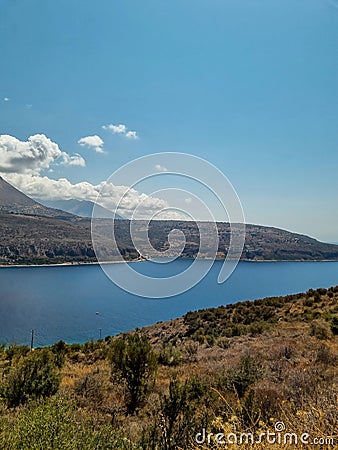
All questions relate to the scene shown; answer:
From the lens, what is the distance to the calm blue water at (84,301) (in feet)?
146

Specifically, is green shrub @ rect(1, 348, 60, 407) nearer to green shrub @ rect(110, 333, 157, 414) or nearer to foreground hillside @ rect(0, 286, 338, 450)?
foreground hillside @ rect(0, 286, 338, 450)

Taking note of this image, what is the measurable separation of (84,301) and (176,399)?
65664 millimetres

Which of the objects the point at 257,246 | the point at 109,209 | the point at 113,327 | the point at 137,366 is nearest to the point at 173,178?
the point at 109,209

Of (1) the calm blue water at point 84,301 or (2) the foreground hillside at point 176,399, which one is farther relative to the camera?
(1) the calm blue water at point 84,301

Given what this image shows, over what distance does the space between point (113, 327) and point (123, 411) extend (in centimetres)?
4342

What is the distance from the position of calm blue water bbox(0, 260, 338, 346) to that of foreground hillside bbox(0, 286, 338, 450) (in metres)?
27.9

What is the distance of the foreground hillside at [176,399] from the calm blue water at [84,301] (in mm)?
27886

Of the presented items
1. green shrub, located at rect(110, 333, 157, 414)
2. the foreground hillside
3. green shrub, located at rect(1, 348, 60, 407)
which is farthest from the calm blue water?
green shrub, located at rect(1, 348, 60, 407)

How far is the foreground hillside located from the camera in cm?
294

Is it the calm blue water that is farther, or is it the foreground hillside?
the calm blue water

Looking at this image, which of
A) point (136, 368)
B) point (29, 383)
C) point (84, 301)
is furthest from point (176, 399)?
point (84, 301)

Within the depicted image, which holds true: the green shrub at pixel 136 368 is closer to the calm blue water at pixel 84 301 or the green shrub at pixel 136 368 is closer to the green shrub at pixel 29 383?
the green shrub at pixel 29 383

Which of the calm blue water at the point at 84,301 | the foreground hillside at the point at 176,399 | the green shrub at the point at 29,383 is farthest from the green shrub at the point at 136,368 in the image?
the calm blue water at the point at 84,301

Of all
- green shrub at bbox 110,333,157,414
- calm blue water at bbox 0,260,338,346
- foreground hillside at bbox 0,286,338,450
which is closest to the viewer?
foreground hillside at bbox 0,286,338,450
